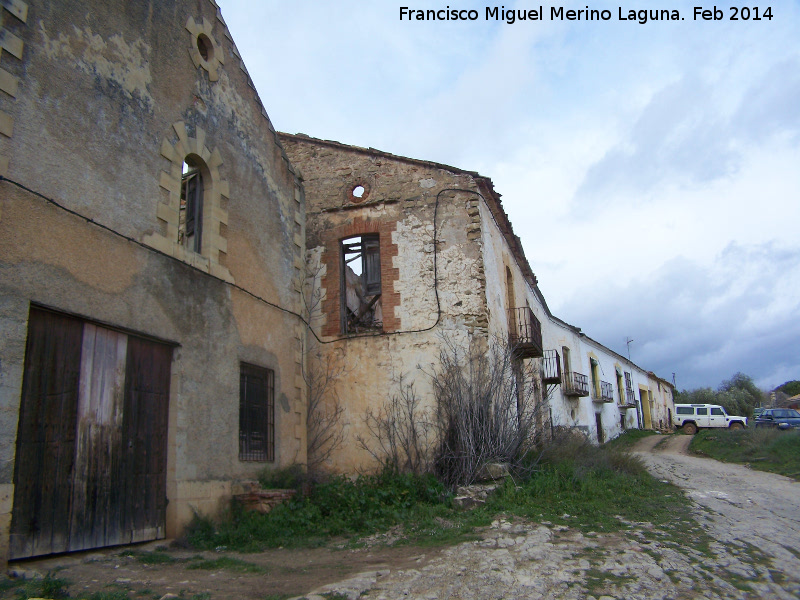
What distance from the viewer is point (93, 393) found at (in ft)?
19.2

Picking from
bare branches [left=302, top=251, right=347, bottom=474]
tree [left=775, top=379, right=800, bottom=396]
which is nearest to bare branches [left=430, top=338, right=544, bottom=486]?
bare branches [left=302, top=251, right=347, bottom=474]

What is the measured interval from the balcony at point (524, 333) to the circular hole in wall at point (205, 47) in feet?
26.6

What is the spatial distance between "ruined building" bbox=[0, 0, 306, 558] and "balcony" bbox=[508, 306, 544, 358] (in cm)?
587

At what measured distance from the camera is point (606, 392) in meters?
26.5

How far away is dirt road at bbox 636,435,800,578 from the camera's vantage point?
6484 mm

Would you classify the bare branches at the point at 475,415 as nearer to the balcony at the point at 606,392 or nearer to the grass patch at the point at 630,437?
the grass patch at the point at 630,437

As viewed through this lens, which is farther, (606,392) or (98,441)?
(606,392)

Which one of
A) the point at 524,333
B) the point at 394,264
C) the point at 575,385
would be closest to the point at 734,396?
the point at 575,385

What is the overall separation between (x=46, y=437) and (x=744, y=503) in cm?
971

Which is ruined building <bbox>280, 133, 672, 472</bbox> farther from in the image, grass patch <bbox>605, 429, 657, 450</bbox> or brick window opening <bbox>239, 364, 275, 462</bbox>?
grass patch <bbox>605, 429, 657, 450</bbox>

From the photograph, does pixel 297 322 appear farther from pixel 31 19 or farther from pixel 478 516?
pixel 31 19

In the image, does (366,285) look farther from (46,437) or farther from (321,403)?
(46,437)

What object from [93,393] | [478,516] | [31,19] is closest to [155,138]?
[31,19]

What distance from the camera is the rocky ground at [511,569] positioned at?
15.1 feet
